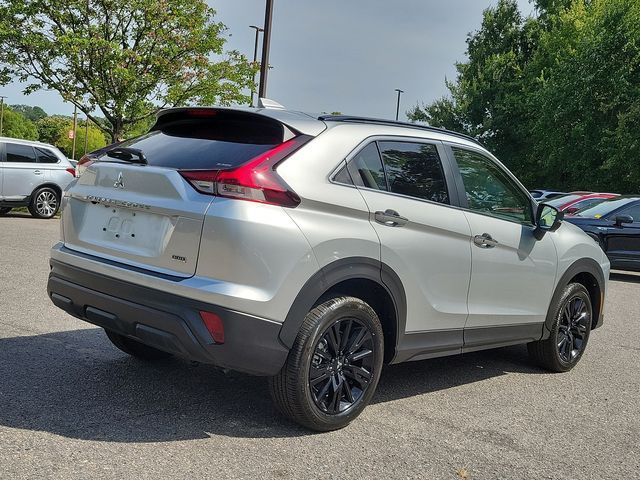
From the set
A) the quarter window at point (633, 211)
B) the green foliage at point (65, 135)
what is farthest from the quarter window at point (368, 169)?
the green foliage at point (65, 135)

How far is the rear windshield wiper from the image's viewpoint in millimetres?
3844

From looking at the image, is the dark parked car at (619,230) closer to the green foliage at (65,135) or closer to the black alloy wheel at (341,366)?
the black alloy wheel at (341,366)

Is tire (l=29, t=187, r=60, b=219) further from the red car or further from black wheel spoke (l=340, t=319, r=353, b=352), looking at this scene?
black wheel spoke (l=340, t=319, r=353, b=352)

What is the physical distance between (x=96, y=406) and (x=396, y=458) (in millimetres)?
1702

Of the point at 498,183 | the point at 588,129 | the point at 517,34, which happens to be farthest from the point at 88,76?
the point at 517,34

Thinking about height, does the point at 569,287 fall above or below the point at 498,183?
below

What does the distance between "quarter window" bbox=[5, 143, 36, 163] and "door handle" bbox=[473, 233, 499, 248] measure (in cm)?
1283

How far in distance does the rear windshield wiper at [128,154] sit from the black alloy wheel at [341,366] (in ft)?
4.61

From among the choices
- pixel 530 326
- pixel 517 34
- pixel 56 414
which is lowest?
pixel 56 414

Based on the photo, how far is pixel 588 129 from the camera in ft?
98.2

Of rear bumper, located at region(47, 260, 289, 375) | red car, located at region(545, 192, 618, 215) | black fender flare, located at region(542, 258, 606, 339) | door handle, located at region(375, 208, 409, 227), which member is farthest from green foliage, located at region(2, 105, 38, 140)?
door handle, located at region(375, 208, 409, 227)

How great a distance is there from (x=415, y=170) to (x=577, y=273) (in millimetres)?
2137

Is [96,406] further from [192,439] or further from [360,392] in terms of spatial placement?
[360,392]

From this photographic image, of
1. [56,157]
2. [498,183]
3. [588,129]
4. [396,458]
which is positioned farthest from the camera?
[588,129]
